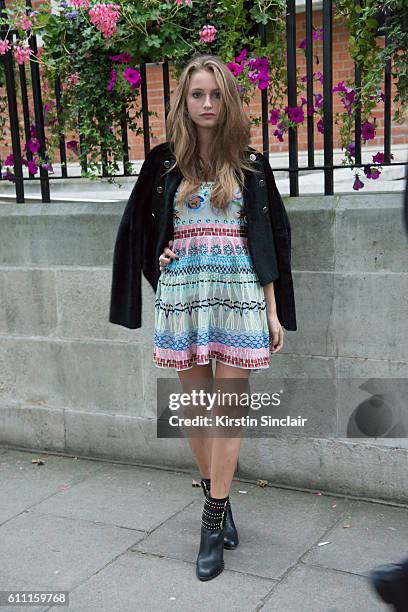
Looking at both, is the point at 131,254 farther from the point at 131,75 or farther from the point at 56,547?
the point at 56,547

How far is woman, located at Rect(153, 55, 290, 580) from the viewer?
3109 millimetres

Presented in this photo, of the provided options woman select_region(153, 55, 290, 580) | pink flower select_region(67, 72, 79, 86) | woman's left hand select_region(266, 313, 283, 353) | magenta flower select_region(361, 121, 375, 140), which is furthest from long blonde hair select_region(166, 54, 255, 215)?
pink flower select_region(67, 72, 79, 86)

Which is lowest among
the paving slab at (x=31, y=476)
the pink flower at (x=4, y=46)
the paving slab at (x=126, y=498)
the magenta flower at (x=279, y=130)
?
the paving slab at (x=31, y=476)

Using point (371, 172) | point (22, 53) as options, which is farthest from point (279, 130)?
point (22, 53)

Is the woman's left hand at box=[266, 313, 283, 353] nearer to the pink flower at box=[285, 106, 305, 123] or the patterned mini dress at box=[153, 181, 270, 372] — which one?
the patterned mini dress at box=[153, 181, 270, 372]

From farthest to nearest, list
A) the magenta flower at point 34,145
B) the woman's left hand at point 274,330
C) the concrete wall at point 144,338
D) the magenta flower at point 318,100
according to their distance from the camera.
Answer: the magenta flower at point 34,145 → the magenta flower at point 318,100 → the concrete wall at point 144,338 → the woman's left hand at point 274,330

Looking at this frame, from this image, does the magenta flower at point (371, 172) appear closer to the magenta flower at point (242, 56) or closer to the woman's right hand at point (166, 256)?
the magenta flower at point (242, 56)

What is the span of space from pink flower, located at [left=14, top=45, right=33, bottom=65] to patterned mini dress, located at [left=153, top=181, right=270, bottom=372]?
1.63 metres

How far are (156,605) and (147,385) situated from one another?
148cm

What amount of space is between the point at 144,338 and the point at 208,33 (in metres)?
1.62

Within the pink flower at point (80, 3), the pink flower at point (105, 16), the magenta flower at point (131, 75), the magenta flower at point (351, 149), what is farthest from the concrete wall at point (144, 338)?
the pink flower at point (80, 3)

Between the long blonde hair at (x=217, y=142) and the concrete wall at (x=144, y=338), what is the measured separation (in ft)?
2.44

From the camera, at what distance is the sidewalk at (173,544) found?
3021 millimetres

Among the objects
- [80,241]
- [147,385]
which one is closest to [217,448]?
[147,385]
